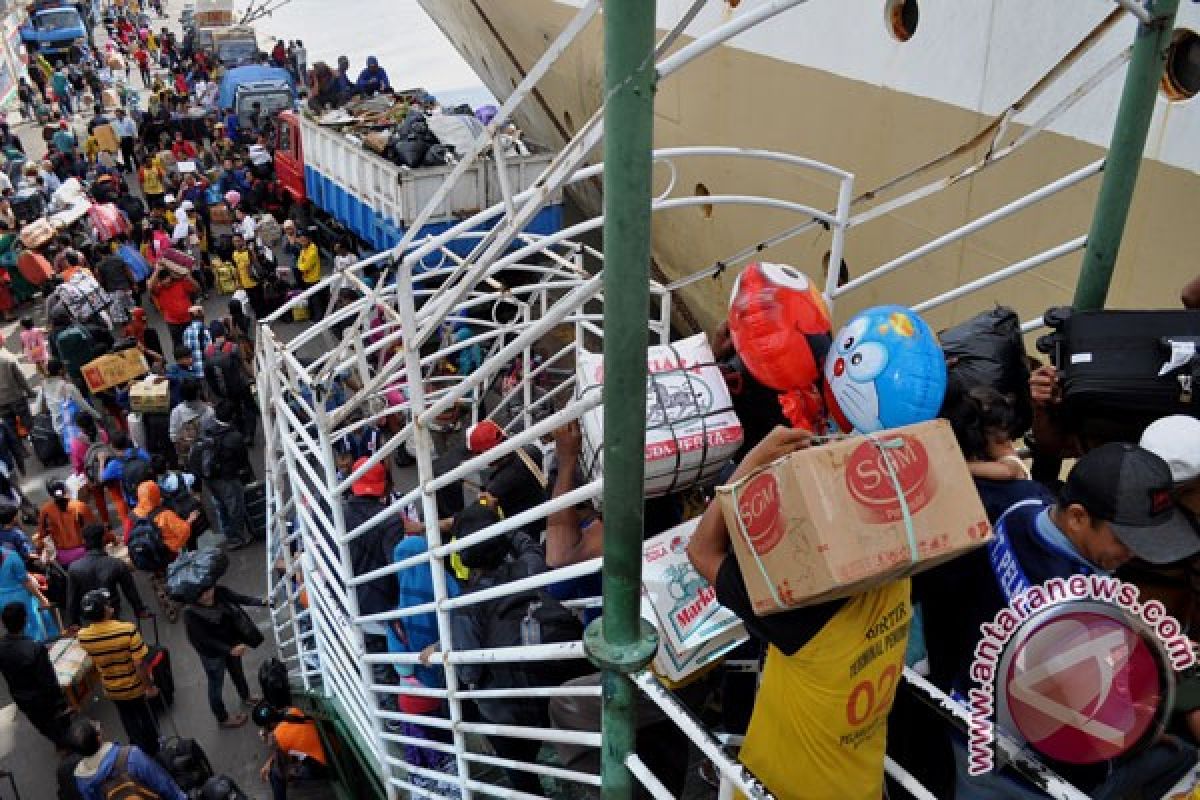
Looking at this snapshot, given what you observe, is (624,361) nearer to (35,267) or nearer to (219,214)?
(35,267)

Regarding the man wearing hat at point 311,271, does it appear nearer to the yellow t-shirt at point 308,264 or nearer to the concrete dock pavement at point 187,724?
the yellow t-shirt at point 308,264

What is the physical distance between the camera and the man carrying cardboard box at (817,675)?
2.17m

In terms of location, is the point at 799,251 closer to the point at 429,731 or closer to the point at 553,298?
the point at 553,298

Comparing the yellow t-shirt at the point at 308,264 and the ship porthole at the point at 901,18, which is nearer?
the ship porthole at the point at 901,18

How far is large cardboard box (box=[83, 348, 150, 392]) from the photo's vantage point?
9.19 metres

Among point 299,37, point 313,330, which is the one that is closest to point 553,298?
point 313,330

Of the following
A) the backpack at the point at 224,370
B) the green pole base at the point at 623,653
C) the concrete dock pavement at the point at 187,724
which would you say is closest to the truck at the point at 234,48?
the backpack at the point at 224,370

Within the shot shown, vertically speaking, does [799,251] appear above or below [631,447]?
below

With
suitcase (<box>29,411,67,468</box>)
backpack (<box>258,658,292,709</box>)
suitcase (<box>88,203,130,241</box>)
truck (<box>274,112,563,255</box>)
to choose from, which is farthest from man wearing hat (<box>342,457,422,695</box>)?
suitcase (<box>88,203,130,241</box>)

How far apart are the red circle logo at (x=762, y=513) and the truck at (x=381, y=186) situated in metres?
7.28

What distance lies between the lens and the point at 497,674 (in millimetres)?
3543

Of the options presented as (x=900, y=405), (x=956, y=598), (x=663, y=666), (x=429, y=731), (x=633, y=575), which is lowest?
(x=429, y=731)

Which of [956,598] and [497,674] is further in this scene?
[497,674]

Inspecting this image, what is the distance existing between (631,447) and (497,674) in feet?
5.88
